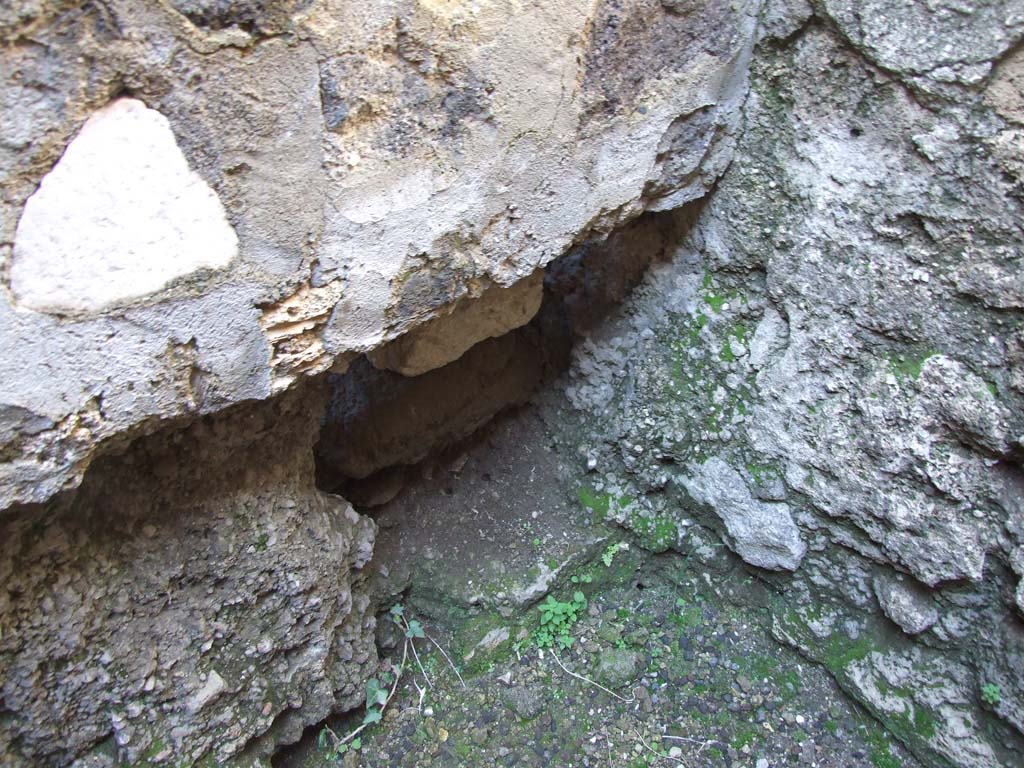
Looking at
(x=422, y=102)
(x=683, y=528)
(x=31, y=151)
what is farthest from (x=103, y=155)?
(x=683, y=528)

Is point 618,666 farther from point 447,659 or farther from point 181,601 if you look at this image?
point 181,601

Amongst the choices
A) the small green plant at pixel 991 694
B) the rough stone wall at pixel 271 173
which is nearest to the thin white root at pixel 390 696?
the rough stone wall at pixel 271 173

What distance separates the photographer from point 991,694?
1.37 meters

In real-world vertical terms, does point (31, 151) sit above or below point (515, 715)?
above

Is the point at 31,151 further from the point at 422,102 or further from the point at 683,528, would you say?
the point at 683,528

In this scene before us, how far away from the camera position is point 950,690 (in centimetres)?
144

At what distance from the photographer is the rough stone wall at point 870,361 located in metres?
1.19

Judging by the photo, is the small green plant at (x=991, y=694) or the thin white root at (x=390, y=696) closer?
the small green plant at (x=991, y=694)

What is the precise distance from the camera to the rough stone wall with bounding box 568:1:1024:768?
1.19 m

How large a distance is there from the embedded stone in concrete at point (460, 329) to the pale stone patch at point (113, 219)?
0.62 metres

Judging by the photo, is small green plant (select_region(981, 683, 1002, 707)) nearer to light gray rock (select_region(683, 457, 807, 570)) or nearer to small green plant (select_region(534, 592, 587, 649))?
light gray rock (select_region(683, 457, 807, 570))

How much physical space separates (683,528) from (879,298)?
68 cm

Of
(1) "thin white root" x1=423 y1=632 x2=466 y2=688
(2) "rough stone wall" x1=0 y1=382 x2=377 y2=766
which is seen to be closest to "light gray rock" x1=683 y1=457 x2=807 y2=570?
(1) "thin white root" x1=423 y1=632 x2=466 y2=688

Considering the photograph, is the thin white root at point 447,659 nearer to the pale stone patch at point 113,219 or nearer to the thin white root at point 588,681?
the thin white root at point 588,681
